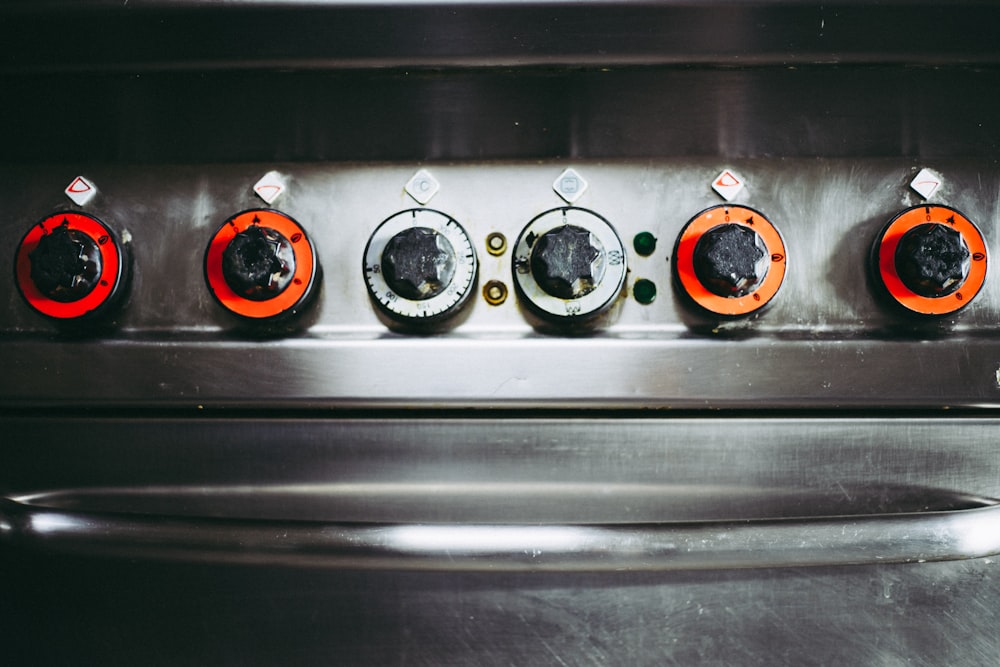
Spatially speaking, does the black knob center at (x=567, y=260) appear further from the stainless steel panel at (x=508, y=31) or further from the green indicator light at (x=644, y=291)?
the stainless steel panel at (x=508, y=31)

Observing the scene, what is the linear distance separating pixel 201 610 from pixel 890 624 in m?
0.66

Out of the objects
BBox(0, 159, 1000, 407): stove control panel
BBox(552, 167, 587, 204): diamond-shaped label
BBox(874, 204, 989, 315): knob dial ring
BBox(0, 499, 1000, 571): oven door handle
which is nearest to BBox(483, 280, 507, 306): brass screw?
BBox(0, 159, 1000, 407): stove control panel

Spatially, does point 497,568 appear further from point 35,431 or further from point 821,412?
point 35,431

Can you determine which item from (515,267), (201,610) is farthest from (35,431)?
(515,267)

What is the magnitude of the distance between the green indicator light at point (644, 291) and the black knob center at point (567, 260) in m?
0.05

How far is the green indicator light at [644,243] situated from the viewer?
534 mm

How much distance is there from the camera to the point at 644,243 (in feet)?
1.75

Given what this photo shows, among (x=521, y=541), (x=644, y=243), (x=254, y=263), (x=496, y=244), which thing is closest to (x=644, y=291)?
(x=644, y=243)

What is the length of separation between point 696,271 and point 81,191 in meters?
0.62

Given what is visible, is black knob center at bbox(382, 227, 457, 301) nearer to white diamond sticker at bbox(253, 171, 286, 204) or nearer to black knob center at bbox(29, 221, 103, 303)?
white diamond sticker at bbox(253, 171, 286, 204)

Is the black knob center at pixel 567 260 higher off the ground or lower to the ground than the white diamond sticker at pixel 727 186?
lower

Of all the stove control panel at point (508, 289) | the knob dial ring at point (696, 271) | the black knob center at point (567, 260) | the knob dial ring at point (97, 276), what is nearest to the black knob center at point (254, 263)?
the stove control panel at point (508, 289)

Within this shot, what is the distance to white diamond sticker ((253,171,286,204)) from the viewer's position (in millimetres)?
556

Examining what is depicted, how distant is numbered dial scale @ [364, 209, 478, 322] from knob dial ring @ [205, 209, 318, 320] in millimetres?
59
